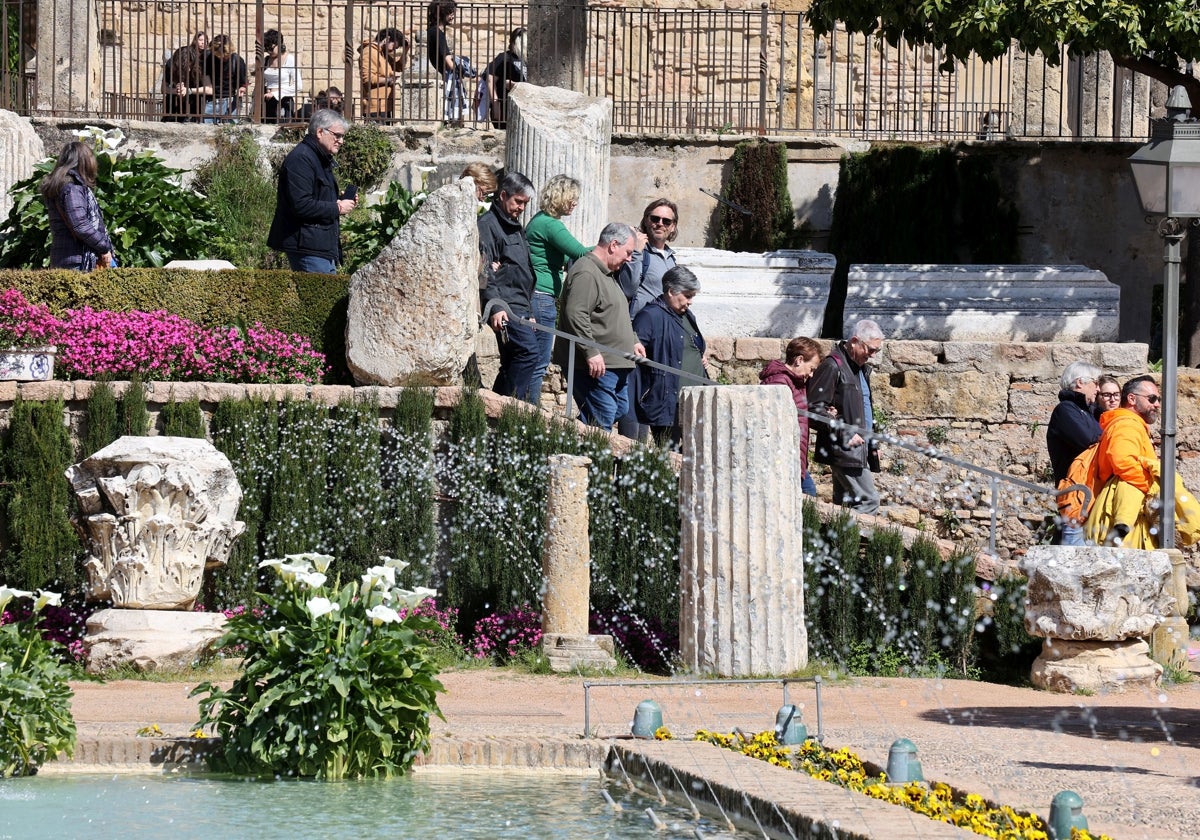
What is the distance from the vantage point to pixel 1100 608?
9.81m

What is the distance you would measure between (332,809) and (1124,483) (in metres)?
5.42

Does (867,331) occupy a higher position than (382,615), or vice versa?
(867,331)

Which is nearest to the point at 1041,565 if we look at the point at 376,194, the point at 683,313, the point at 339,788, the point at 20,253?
the point at 683,313

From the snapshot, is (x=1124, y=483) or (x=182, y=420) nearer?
(x=1124, y=483)

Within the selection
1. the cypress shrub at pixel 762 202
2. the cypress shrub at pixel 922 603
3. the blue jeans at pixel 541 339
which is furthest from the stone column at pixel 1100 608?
the cypress shrub at pixel 762 202

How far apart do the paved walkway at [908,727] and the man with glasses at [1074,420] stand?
1769mm

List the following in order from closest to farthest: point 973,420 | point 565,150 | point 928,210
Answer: point 973,420 < point 565,150 < point 928,210

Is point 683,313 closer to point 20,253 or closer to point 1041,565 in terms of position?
point 1041,565

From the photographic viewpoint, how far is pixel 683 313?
1212 centimetres

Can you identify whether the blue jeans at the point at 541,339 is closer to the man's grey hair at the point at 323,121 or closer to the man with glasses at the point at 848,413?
the man with glasses at the point at 848,413

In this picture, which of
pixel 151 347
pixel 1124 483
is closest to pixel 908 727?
pixel 1124 483

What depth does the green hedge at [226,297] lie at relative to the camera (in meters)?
12.1

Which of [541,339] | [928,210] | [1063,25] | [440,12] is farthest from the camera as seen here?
[440,12]

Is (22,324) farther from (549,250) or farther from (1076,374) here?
(1076,374)
